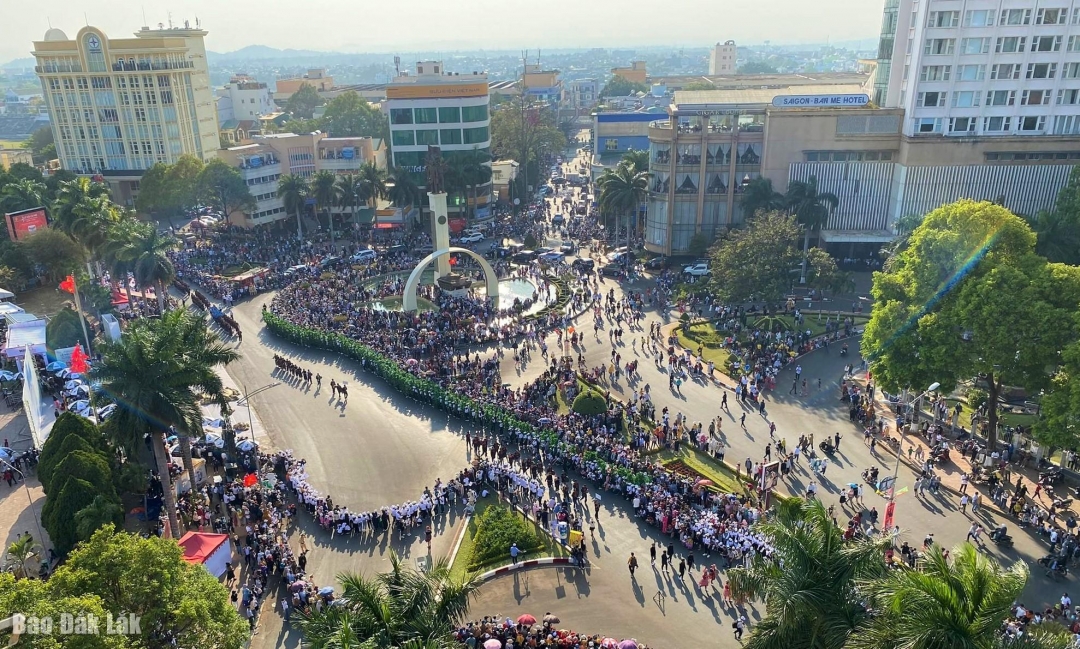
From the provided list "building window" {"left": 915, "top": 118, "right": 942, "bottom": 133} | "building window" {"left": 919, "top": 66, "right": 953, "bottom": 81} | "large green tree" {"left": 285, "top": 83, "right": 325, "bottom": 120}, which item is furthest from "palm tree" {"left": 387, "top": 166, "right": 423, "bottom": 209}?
"large green tree" {"left": 285, "top": 83, "right": 325, "bottom": 120}

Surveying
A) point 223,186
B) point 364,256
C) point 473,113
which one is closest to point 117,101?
point 223,186

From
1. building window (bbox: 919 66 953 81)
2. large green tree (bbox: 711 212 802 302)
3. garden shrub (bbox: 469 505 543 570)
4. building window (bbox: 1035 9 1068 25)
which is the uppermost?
building window (bbox: 1035 9 1068 25)

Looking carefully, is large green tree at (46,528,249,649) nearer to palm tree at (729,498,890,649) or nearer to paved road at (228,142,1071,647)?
paved road at (228,142,1071,647)

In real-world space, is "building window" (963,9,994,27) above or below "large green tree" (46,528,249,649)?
above

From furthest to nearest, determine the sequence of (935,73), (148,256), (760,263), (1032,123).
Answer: (1032,123)
(935,73)
(148,256)
(760,263)

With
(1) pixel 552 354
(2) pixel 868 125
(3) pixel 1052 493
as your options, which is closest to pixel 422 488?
(1) pixel 552 354

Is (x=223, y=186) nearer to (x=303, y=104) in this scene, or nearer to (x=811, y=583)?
(x=811, y=583)
